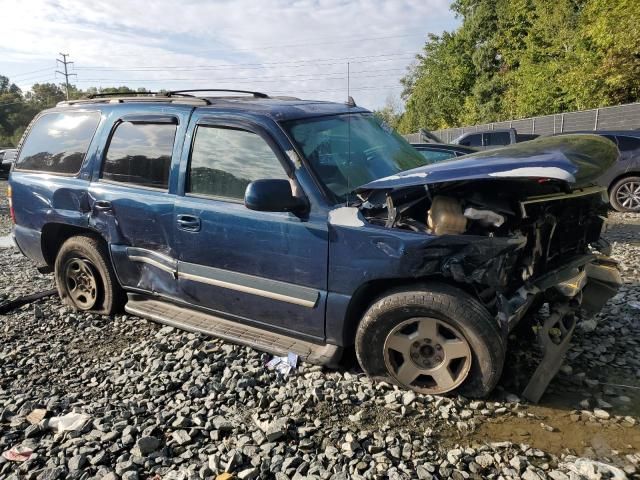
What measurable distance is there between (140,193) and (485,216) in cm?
266

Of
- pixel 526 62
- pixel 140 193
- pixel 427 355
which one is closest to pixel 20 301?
pixel 140 193

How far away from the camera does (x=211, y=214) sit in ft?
11.6

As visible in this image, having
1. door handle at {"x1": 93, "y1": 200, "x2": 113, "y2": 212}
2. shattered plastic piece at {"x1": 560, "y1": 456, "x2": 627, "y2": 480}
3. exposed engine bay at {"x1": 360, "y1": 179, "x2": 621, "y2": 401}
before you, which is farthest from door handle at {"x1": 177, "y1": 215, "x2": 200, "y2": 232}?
shattered plastic piece at {"x1": 560, "y1": 456, "x2": 627, "y2": 480}

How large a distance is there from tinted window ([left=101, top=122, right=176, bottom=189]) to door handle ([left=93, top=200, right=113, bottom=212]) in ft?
0.68

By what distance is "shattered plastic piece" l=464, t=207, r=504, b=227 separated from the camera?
2799 mm

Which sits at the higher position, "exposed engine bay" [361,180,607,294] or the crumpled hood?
the crumpled hood

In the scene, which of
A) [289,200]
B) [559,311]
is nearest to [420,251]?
[289,200]

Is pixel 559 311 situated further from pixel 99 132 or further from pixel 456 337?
pixel 99 132

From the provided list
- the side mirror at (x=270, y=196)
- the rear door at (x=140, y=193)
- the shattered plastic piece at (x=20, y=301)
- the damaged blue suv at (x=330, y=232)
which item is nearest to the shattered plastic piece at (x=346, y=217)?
the damaged blue suv at (x=330, y=232)

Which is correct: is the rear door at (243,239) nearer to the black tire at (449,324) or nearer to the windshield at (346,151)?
the windshield at (346,151)

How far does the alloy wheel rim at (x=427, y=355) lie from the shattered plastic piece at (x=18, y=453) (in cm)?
213

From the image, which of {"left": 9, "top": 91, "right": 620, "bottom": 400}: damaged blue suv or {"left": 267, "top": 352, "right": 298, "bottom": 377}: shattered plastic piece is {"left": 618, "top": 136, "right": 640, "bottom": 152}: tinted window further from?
{"left": 267, "top": 352, "right": 298, "bottom": 377}: shattered plastic piece

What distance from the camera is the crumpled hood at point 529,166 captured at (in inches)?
99.5

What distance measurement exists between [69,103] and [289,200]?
9.99ft
